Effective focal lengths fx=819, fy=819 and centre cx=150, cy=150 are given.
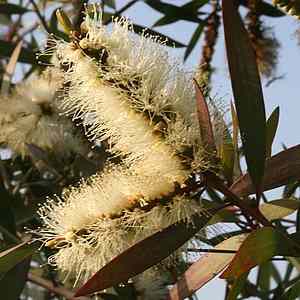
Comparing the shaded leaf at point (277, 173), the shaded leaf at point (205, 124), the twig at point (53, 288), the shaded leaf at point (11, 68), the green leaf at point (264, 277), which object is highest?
the shaded leaf at point (205, 124)

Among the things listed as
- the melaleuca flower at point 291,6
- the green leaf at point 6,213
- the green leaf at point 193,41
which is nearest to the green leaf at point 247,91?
the melaleuca flower at point 291,6

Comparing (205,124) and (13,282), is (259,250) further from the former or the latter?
(13,282)

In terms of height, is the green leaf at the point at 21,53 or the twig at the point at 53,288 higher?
the green leaf at the point at 21,53

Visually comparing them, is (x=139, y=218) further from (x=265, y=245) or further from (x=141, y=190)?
(x=265, y=245)

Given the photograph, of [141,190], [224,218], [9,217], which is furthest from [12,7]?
[141,190]

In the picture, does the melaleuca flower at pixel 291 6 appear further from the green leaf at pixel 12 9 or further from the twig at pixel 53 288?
the green leaf at pixel 12 9

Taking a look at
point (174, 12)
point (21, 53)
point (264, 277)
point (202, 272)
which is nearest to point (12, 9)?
point (21, 53)
